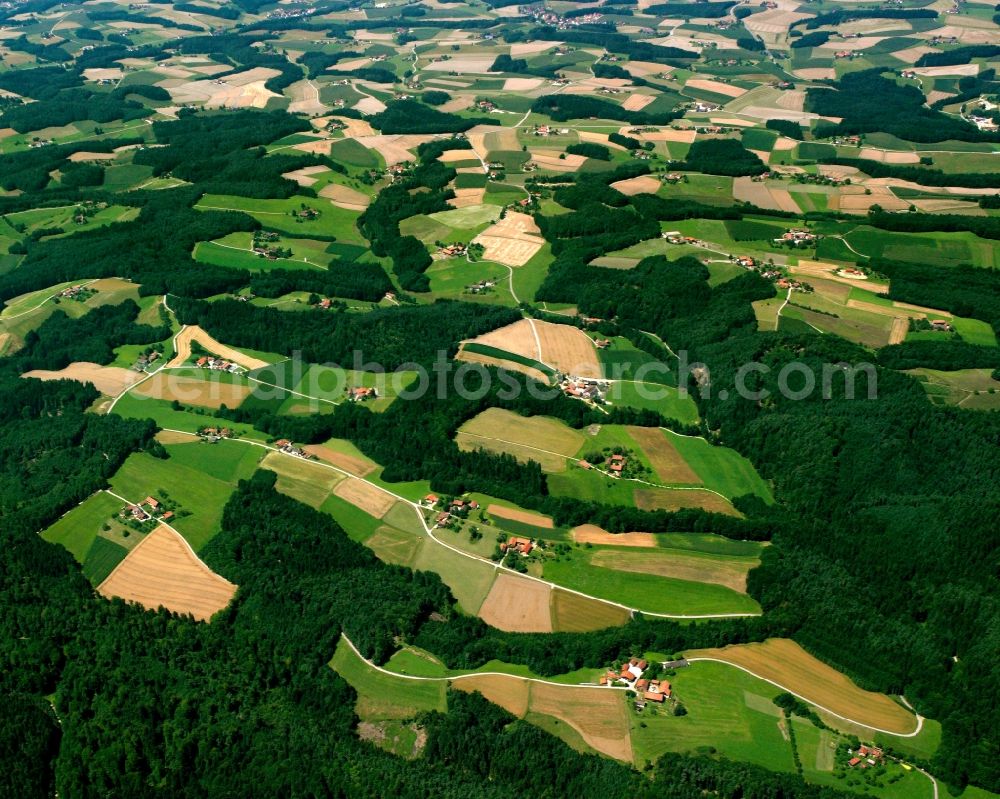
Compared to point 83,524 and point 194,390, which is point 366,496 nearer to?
point 83,524

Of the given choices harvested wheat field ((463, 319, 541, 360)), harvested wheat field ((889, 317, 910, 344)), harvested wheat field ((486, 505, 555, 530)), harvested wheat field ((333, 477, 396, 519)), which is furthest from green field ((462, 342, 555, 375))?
harvested wheat field ((889, 317, 910, 344))

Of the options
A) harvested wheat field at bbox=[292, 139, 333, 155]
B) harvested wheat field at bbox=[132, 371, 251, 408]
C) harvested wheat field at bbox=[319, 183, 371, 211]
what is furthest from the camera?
harvested wheat field at bbox=[292, 139, 333, 155]

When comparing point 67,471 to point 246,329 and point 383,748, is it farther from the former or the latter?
point 383,748

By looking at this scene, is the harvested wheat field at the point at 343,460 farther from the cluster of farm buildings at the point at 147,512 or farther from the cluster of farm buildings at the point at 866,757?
the cluster of farm buildings at the point at 866,757

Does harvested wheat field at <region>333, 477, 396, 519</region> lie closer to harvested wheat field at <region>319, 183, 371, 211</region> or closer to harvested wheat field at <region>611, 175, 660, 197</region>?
harvested wheat field at <region>319, 183, 371, 211</region>

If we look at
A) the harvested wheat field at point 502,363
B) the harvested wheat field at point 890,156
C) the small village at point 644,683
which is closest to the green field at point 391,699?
the small village at point 644,683
